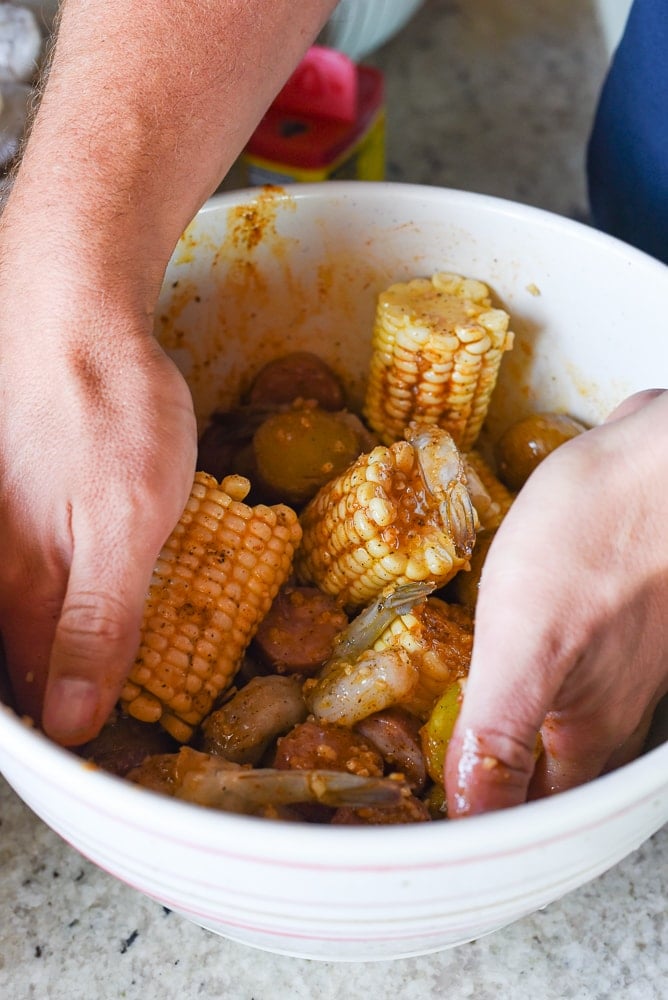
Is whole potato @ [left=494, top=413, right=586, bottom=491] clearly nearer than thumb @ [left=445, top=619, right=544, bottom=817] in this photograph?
No

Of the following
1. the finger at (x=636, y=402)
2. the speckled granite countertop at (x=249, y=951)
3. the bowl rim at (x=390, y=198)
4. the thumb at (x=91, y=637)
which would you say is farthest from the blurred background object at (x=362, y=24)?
the speckled granite countertop at (x=249, y=951)

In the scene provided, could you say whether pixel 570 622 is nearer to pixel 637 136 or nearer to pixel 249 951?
pixel 249 951

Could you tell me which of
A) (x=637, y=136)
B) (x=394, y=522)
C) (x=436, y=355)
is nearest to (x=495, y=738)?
(x=394, y=522)

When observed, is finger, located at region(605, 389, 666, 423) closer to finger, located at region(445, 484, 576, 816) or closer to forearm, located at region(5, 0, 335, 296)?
finger, located at region(445, 484, 576, 816)

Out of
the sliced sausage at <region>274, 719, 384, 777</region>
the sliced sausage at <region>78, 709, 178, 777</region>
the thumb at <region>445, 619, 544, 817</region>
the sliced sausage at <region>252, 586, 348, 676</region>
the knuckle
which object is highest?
the thumb at <region>445, 619, 544, 817</region>

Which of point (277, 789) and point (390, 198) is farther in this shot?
point (390, 198)

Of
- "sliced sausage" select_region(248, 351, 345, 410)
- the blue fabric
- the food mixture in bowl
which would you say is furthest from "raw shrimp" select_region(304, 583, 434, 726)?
the blue fabric
